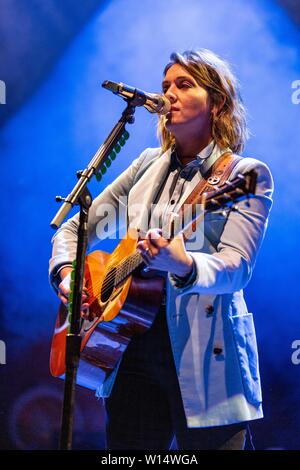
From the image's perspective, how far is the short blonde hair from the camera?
2467mm

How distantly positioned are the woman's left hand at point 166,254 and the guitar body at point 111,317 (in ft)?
0.88

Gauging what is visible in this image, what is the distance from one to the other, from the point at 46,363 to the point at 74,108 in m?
1.57

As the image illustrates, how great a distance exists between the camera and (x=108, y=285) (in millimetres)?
2348

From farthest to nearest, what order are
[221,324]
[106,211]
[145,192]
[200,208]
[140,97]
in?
[106,211], [145,192], [140,97], [221,324], [200,208]

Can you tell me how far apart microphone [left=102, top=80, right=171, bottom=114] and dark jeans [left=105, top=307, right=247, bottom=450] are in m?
0.75

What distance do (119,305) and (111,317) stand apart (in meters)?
0.06

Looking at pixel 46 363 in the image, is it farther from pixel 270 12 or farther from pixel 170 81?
pixel 270 12

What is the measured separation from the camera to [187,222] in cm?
194
